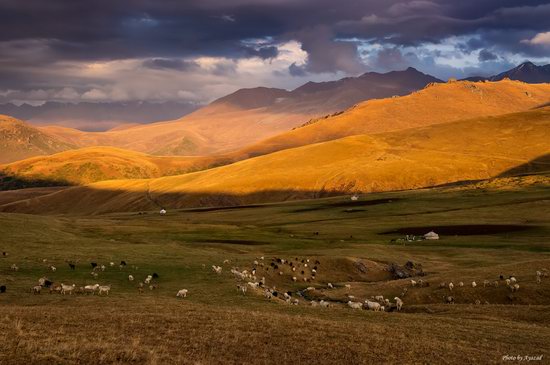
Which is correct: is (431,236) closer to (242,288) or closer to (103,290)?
(242,288)

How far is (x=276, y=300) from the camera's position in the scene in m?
44.1

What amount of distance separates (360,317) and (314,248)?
49.9 metres

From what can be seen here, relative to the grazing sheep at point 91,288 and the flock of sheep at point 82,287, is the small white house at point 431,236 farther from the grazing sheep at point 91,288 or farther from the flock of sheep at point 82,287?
the grazing sheep at point 91,288

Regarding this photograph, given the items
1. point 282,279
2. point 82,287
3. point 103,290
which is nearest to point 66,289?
point 82,287

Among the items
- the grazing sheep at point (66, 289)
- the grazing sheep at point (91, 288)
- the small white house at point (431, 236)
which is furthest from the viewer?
the small white house at point (431, 236)

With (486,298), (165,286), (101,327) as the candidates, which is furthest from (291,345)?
(486,298)

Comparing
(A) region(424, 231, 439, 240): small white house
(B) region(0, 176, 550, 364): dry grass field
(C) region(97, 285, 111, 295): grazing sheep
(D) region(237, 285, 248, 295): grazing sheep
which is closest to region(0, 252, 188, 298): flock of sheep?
(C) region(97, 285, 111, 295): grazing sheep

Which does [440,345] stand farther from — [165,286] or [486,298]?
[165,286]

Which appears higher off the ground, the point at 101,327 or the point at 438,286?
the point at 101,327

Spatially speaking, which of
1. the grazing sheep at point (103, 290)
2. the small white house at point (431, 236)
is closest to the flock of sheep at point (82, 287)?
the grazing sheep at point (103, 290)

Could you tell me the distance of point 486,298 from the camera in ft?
155

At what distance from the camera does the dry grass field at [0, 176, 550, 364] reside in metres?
25.1

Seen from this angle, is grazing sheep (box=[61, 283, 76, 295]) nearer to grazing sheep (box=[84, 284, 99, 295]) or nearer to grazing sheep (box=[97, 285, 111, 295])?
grazing sheep (box=[84, 284, 99, 295])

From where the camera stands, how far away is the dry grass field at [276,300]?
2509cm
